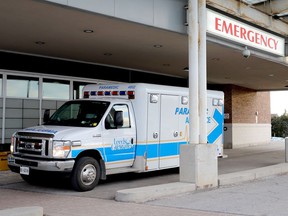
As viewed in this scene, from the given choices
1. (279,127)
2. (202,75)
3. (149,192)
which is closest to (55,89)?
(202,75)

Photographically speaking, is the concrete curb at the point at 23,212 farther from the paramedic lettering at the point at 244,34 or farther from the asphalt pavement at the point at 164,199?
the paramedic lettering at the point at 244,34

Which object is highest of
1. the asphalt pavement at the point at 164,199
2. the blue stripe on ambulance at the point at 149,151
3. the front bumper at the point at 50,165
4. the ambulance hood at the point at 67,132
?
the ambulance hood at the point at 67,132

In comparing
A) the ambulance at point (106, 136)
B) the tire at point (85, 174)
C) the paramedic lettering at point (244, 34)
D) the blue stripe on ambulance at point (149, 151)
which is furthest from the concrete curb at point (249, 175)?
the paramedic lettering at point (244, 34)

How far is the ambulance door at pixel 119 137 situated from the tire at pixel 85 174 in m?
0.43

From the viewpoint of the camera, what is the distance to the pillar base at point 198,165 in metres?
9.94

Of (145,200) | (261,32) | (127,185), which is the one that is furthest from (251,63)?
(145,200)

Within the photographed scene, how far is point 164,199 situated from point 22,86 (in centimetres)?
782

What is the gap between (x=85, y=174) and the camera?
9859 mm

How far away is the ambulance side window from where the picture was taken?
10.6 m

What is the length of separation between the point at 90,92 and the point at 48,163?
10.7ft

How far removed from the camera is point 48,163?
370 inches

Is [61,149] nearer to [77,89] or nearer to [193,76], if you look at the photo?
[193,76]

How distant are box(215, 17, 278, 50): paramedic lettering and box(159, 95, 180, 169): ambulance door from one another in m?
2.50

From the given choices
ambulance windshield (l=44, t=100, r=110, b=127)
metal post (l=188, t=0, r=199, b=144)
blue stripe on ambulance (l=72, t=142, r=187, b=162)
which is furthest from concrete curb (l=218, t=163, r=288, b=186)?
ambulance windshield (l=44, t=100, r=110, b=127)
